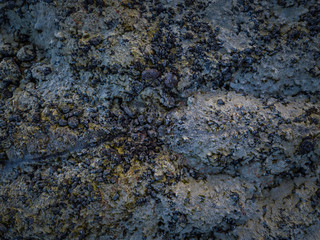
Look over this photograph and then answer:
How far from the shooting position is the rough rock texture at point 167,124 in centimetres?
163

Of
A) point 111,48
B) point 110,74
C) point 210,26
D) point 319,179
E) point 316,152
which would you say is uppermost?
point 210,26

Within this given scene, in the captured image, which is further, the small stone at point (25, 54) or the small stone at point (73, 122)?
the small stone at point (25, 54)

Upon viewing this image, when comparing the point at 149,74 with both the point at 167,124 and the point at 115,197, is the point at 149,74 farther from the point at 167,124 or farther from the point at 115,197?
the point at 115,197

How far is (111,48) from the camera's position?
5.39 ft

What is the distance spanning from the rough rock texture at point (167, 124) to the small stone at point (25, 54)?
0.35 ft

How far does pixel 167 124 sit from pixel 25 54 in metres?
1.16

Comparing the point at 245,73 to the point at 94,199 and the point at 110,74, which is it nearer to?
the point at 110,74

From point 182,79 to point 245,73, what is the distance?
447mm

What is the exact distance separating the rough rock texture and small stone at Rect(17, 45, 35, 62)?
0.35 ft

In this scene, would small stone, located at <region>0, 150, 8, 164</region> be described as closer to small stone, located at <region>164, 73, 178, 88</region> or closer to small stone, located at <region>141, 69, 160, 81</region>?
small stone, located at <region>141, 69, 160, 81</region>

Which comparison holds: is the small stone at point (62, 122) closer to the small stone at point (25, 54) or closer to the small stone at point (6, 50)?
the small stone at point (25, 54)

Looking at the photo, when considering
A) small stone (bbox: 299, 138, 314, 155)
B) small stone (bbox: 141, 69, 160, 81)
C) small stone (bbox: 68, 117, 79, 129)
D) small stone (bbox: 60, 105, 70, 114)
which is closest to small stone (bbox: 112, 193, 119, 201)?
small stone (bbox: 68, 117, 79, 129)

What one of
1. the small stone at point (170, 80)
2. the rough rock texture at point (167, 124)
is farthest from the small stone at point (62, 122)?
the small stone at point (170, 80)

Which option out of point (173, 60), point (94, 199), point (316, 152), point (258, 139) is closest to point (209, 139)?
point (258, 139)
